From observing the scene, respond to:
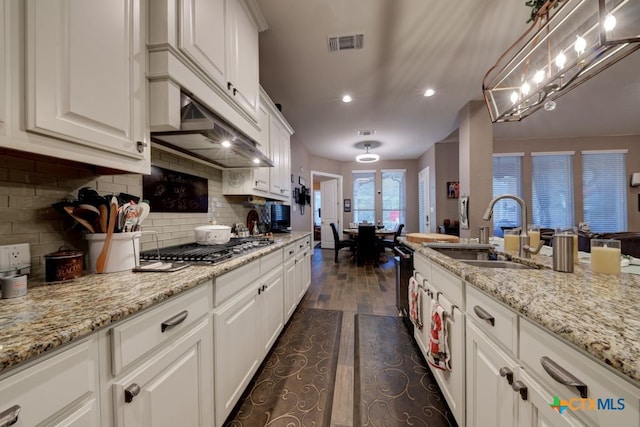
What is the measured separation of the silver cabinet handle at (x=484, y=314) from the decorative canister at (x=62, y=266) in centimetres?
156

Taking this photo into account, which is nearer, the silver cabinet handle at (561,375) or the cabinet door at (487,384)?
the silver cabinet handle at (561,375)

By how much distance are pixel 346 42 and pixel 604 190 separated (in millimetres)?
6566

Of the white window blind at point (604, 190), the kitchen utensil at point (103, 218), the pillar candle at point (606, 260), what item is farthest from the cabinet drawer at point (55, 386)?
the white window blind at point (604, 190)

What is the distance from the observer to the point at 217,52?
1.46 m

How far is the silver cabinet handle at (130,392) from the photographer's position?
0.68 meters

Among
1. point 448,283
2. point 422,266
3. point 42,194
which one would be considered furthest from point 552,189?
point 42,194

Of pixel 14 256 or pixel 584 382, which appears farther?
pixel 14 256

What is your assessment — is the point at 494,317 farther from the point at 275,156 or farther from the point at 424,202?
the point at 424,202

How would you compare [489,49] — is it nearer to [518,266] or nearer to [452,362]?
[518,266]

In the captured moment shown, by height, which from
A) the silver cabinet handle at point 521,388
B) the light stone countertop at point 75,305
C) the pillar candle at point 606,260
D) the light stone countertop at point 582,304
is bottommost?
the silver cabinet handle at point 521,388

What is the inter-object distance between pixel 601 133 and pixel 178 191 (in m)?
7.70

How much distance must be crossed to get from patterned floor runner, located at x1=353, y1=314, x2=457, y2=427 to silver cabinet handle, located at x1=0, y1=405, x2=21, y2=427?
1372 millimetres

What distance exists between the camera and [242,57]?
1757 millimetres

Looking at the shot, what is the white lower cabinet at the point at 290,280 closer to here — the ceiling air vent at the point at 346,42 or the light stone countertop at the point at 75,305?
the light stone countertop at the point at 75,305
